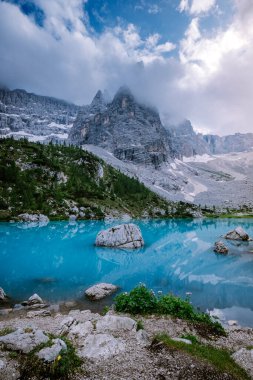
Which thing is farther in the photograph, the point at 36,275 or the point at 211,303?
the point at 36,275

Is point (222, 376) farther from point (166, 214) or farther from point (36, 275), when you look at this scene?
point (166, 214)

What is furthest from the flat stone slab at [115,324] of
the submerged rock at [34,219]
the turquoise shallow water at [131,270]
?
the submerged rock at [34,219]

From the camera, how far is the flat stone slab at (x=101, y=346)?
10984mm

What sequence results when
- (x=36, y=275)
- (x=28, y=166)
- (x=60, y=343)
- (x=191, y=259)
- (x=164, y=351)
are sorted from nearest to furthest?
(x=60, y=343), (x=164, y=351), (x=36, y=275), (x=191, y=259), (x=28, y=166)

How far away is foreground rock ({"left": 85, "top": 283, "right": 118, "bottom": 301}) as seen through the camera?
2478 centimetres

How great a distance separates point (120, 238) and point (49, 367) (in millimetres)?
46762

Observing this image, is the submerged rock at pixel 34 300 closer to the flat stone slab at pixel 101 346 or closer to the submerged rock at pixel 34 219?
the flat stone slab at pixel 101 346

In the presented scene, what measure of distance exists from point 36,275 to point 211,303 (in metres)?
20.4

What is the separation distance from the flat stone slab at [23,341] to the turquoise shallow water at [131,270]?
45.5 ft

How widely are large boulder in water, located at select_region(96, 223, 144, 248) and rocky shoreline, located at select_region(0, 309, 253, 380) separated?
39.0 m

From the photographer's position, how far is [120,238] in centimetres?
5578

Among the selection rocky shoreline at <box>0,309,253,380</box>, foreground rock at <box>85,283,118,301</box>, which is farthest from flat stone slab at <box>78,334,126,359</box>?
foreground rock at <box>85,283,118,301</box>

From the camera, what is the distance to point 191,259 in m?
46.2

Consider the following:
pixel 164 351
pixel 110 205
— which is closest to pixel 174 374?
pixel 164 351
